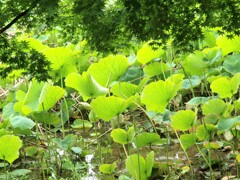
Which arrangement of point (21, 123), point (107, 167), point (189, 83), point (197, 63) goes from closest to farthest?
1. point (107, 167)
2. point (21, 123)
3. point (197, 63)
4. point (189, 83)

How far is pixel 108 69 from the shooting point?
6.88ft

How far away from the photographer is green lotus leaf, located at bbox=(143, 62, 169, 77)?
7.70ft

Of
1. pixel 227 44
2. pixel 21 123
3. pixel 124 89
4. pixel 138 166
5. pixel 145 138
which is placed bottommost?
pixel 138 166

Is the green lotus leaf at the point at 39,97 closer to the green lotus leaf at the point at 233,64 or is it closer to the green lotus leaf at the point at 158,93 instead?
the green lotus leaf at the point at 158,93

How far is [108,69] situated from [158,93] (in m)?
0.47

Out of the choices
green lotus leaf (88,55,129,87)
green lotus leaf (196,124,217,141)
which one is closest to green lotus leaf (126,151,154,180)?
green lotus leaf (196,124,217,141)

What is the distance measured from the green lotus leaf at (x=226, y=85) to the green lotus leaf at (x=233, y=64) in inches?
15.8

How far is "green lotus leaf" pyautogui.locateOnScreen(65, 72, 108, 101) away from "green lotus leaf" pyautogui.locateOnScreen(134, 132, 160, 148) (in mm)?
249

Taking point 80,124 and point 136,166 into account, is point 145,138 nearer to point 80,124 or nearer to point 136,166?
point 136,166

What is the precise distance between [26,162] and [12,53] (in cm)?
104

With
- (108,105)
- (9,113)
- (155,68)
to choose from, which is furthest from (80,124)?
(108,105)

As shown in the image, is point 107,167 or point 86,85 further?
point 86,85

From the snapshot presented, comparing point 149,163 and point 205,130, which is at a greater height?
point 205,130

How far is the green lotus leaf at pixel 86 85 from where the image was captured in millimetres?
1925
